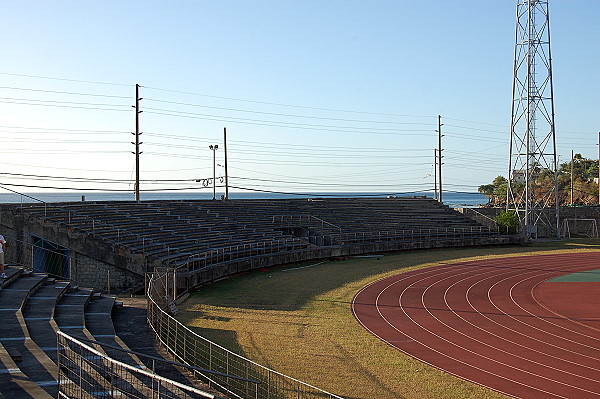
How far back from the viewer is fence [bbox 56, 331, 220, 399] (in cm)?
809

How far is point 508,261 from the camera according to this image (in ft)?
115

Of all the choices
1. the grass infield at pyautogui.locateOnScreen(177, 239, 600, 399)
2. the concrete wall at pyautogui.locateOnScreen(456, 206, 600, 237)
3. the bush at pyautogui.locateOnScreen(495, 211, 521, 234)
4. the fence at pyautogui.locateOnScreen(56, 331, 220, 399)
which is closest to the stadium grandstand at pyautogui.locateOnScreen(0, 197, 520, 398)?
the fence at pyautogui.locateOnScreen(56, 331, 220, 399)

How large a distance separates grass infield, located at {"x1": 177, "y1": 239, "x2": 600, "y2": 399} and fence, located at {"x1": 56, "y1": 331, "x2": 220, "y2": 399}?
14.9ft

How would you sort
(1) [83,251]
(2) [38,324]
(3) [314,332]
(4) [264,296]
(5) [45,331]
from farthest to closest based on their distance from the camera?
(1) [83,251] → (4) [264,296] → (3) [314,332] → (2) [38,324] → (5) [45,331]

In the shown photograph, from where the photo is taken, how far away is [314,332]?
17.0 metres

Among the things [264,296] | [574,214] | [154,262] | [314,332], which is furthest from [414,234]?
[314,332]

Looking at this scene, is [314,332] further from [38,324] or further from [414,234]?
[414,234]

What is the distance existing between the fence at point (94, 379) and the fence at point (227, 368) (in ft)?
4.97

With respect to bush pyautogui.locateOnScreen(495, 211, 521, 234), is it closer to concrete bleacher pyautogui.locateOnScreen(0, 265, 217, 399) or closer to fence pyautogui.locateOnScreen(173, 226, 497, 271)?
fence pyautogui.locateOnScreen(173, 226, 497, 271)

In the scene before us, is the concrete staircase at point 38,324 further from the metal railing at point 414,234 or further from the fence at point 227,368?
the metal railing at point 414,234

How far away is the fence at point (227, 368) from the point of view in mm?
10945

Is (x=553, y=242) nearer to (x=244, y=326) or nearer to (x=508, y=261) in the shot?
(x=508, y=261)

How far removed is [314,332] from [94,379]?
9.33 metres

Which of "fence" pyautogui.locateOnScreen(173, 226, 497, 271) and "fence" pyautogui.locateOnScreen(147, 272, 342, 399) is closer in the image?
"fence" pyautogui.locateOnScreen(147, 272, 342, 399)
